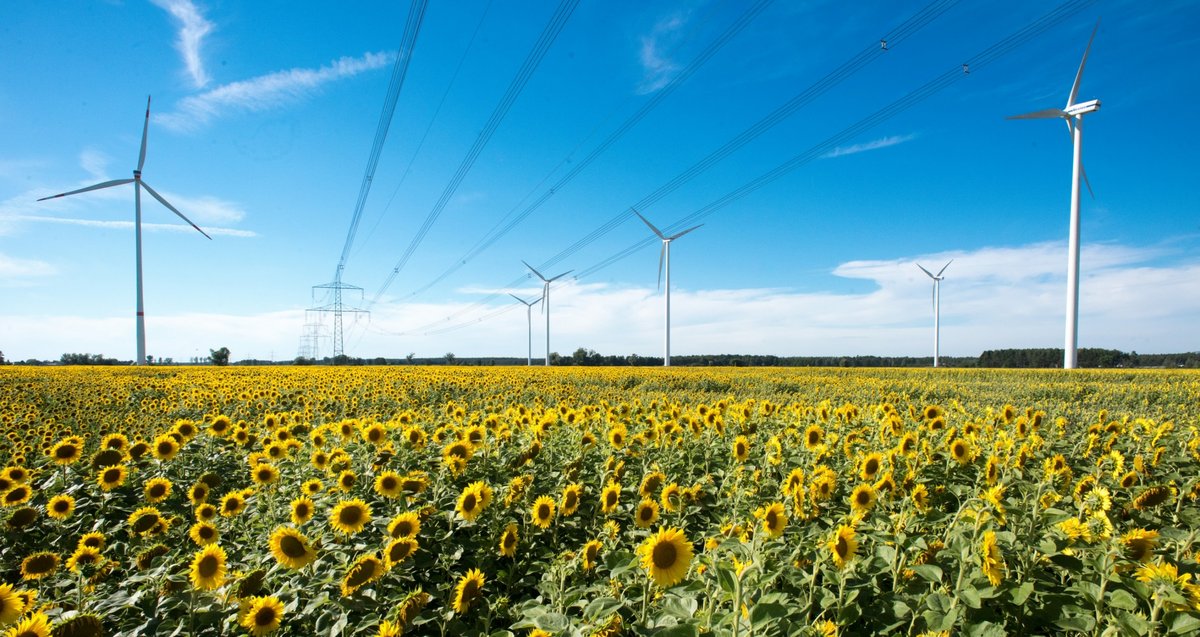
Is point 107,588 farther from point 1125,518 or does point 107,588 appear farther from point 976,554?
point 1125,518

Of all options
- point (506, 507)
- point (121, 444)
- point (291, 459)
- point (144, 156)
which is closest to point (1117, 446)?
point (506, 507)

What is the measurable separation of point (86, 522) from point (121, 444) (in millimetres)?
596

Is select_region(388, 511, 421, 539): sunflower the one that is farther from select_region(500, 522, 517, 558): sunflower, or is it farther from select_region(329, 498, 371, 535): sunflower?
select_region(500, 522, 517, 558): sunflower

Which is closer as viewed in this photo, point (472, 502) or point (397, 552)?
point (397, 552)

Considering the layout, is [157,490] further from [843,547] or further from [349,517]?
[843,547]

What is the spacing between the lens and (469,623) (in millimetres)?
2920

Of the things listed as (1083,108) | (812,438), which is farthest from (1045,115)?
(812,438)

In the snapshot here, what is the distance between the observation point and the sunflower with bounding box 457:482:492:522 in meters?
3.09

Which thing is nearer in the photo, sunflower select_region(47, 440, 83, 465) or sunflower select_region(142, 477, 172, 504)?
sunflower select_region(142, 477, 172, 504)

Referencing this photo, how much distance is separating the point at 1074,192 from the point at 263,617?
41.1 m

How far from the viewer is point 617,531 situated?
3158 millimetres

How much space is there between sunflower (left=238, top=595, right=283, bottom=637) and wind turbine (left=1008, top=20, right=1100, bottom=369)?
39070mm

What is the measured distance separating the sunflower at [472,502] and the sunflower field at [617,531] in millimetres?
22

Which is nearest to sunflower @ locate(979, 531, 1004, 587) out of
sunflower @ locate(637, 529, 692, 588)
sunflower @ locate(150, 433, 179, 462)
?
sunflower @ locate(637, 529, 692, 588)
